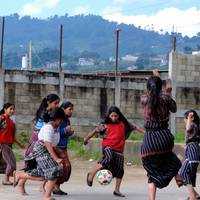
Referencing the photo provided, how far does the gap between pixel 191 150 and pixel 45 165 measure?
2188mm

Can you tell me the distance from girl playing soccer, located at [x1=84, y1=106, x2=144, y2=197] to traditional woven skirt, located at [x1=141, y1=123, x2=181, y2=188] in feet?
7.21

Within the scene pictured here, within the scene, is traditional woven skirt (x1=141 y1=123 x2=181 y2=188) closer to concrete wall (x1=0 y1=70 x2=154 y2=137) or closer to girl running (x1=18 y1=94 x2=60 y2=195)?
girl running (x1=18 y1=94 x2=60 y2=195)

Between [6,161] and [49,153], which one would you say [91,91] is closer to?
[6,161]

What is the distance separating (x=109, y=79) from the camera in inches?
992

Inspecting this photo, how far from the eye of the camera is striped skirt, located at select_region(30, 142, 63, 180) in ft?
30.3

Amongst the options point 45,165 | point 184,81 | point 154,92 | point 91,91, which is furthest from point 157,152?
point 184,81

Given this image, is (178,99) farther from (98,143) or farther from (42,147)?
(42,147)

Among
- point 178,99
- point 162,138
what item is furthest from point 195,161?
point 178,99

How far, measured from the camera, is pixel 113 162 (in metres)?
10.7

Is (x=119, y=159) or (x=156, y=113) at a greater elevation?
(x=156, y=113)

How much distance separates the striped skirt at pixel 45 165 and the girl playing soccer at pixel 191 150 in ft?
6.03

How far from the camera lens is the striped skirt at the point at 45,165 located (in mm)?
9228

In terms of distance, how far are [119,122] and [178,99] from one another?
15.4m

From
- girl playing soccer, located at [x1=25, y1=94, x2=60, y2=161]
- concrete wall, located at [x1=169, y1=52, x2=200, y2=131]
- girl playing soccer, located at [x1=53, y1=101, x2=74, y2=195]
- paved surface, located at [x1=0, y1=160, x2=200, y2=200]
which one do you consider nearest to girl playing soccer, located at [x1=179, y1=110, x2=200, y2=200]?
paved surface, located at [x1=0, y1=160, x2=200, y2=200]
